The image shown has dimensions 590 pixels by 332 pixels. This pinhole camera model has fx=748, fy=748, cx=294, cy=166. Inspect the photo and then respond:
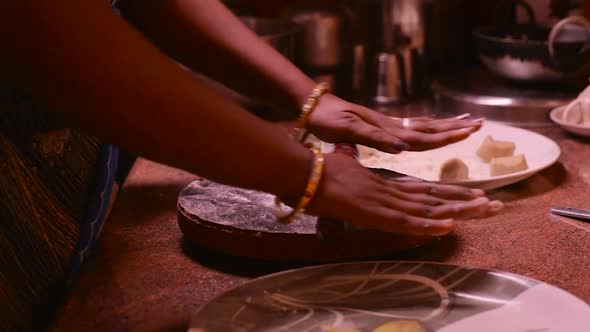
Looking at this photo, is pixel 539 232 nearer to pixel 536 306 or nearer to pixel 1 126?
pixel 536 306

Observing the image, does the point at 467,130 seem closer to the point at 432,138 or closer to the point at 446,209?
the point at 432,138

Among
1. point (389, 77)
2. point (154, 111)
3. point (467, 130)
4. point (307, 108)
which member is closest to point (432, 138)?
point (467, 130)

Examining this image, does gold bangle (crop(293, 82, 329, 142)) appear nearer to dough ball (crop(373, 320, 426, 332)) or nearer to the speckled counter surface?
the speckled counter surface

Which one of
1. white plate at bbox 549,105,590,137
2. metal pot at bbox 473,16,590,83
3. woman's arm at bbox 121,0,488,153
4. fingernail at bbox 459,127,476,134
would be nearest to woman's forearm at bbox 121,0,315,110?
woman's arm at bbox 121,0,488,153

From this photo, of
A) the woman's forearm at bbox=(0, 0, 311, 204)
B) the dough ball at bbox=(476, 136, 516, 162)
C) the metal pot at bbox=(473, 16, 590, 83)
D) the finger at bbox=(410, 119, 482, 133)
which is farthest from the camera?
the metal pot at bbox=(473, 16, 590, 83)

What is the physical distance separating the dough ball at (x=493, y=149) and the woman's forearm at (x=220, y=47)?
1.28ft

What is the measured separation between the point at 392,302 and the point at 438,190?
0.14 m

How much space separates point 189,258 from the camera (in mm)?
1003

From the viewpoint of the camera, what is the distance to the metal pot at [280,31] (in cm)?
179

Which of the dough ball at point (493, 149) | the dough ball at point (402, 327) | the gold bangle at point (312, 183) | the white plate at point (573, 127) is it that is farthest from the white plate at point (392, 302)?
the white plate at point (573, 127)

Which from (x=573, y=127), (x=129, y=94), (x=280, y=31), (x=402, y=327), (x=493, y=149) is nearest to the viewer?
(x=129, y=94)

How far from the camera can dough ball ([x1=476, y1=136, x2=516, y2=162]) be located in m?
1.31

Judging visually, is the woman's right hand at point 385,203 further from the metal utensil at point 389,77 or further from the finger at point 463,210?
the metal utensil at point 389,77

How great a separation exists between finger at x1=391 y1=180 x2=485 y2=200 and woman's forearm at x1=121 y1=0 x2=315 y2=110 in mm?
312
